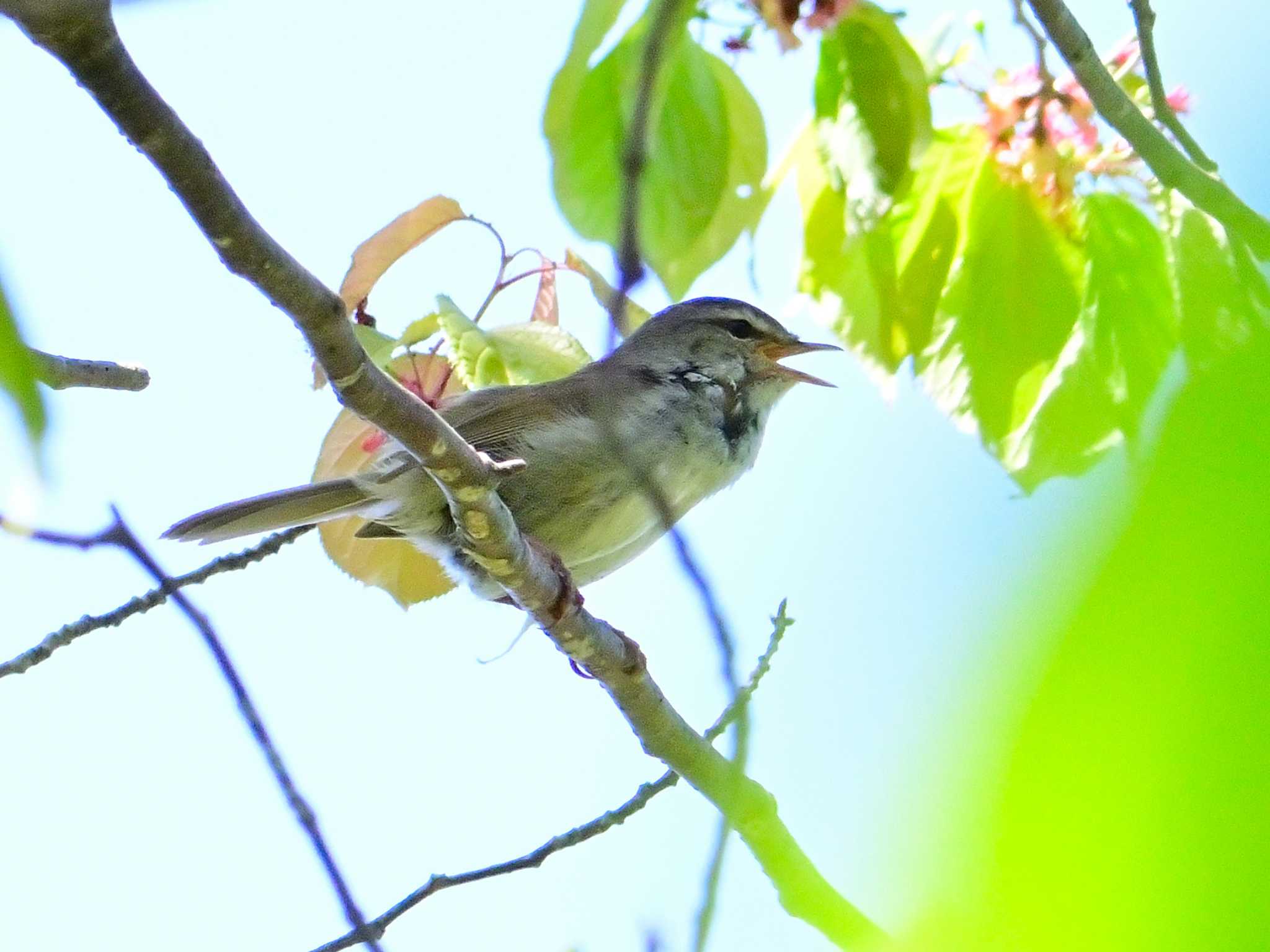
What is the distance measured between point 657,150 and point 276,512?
1.78 metres

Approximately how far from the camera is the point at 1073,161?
115 inches

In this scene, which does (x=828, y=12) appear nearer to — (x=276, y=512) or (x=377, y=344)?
(x=377, y=344)

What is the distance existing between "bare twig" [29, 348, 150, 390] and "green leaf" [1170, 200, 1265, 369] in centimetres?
196

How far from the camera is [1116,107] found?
2543 millimetres

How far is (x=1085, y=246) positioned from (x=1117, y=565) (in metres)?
2.43

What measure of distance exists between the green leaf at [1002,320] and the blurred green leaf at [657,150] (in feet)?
1.95

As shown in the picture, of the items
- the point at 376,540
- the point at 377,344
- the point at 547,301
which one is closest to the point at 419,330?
the point at 377,344

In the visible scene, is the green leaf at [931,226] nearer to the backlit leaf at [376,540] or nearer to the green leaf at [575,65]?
the green leaf at [575,65]

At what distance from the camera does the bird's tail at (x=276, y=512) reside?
3479 millimetres

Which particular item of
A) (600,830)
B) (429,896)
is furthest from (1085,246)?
(429,896)

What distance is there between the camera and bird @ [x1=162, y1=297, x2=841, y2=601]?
3.55 m

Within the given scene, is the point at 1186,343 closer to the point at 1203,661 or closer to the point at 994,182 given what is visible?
the point at 1203,661

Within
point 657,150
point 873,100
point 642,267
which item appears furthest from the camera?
point 873,100

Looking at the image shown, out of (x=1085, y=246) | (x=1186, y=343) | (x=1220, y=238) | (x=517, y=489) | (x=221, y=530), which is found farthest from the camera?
(x=517, y=489)
